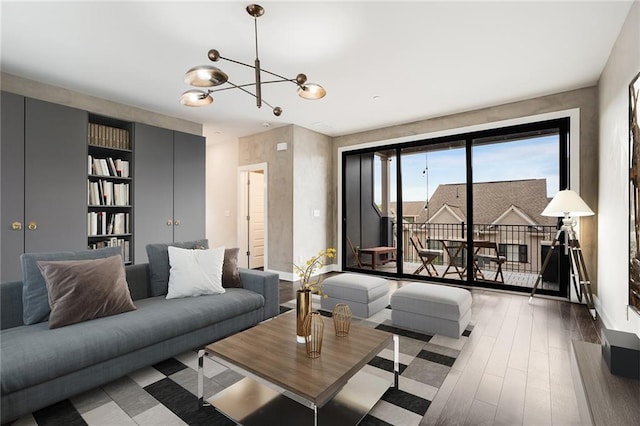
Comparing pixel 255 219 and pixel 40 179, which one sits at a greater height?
pixel 40 179

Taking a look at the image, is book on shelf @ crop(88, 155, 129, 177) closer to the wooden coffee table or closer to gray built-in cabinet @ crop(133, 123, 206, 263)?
gray built-in cabinet @ crop(133, 123, 206, 263)

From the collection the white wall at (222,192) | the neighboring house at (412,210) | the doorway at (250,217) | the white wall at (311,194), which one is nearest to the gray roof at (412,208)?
the neighboring house at (412,210)

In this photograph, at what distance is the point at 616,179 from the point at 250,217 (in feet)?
18.3

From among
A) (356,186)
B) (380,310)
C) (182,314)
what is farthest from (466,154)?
(182,314)

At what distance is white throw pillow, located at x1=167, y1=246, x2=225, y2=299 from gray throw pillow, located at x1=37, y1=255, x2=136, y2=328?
42 centimetres

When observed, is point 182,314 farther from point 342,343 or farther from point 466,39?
point 466,39

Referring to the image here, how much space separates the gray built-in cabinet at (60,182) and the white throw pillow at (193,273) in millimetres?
1721

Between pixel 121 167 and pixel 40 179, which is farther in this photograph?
pixel 121 167

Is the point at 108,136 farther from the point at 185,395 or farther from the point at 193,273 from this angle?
the point at 185,395

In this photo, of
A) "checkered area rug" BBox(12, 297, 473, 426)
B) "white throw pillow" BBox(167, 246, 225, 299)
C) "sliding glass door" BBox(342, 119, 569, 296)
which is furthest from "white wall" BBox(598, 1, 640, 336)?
"white throw pillow" BBox(167, 246, 225, 299)

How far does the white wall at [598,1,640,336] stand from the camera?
2.44 meters

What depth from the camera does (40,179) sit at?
11.0 feet

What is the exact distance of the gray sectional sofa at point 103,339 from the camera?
5.30 ft

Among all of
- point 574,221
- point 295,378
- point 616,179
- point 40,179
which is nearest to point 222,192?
point 40,179
